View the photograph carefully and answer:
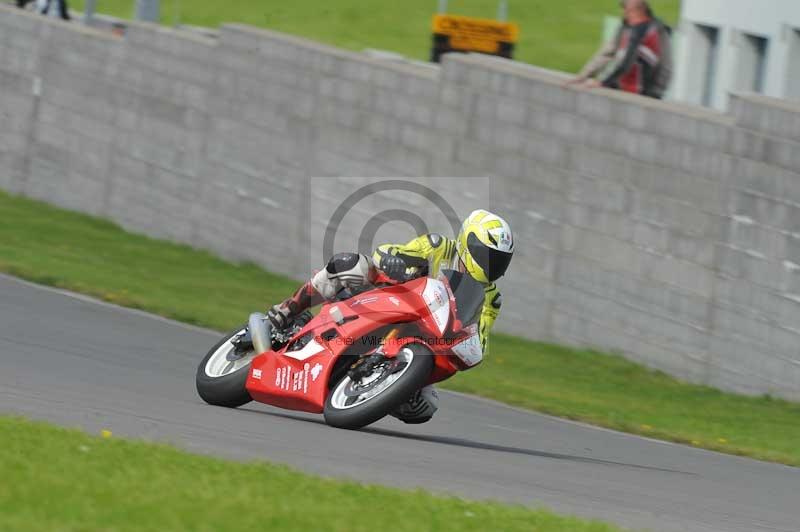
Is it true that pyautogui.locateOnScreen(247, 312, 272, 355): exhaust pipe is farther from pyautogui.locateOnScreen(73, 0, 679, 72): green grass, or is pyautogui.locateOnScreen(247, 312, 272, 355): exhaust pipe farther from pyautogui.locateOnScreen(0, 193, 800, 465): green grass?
pyautogui.locateOnScreen(73, 0, 679, 72): green grass

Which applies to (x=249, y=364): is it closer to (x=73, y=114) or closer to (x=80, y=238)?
(x=80, y=238)

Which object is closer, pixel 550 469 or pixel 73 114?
pixel 550 469

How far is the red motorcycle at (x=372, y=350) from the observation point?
8.54 m

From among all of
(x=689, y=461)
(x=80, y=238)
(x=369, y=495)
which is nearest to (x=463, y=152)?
(x=80, y=238)

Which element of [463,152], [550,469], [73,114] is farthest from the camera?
[73,114]

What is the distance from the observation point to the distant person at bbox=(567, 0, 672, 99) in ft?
48.9

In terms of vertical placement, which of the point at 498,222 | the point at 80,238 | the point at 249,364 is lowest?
the point at 80,238

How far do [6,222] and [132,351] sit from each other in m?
9.51

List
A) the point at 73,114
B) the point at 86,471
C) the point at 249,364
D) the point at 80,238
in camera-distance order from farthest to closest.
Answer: the point at 73,114, the point at 80,238, the point at 249,364, the point at 86,471

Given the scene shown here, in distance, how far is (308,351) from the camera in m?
9.03

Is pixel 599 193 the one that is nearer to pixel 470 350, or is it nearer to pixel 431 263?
pixel 431 263

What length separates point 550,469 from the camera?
343 inches

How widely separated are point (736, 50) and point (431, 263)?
14.4 metres

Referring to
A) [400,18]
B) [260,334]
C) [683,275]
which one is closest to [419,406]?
[260,334]
